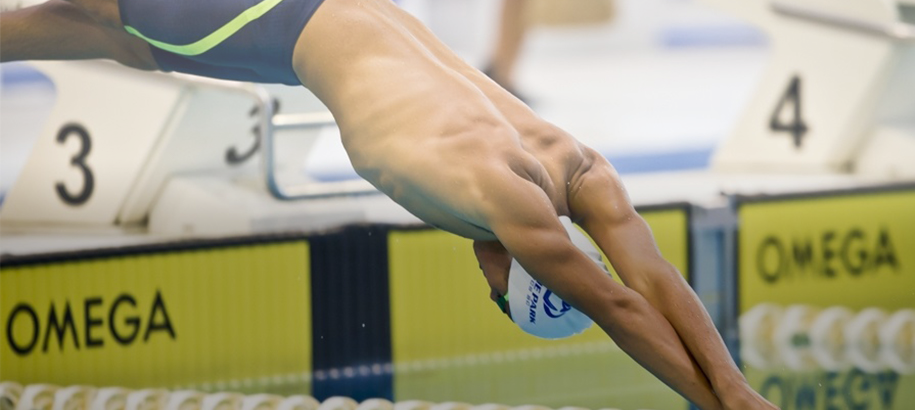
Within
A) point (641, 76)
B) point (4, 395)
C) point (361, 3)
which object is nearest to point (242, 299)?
point (4, 395)

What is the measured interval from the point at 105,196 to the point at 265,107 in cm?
34

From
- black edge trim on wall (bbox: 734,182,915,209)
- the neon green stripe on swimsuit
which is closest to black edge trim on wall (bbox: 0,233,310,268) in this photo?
the neon green stripe on swimsuit

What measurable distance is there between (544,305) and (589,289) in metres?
0.08

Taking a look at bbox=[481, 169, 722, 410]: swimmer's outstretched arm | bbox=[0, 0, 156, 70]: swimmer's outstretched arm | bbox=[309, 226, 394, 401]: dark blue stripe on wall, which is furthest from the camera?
bbox=[309, 226, 394, 401]: dark blue stripe on wall

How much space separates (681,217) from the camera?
2602 mm

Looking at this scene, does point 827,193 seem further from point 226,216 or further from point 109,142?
point 109,142

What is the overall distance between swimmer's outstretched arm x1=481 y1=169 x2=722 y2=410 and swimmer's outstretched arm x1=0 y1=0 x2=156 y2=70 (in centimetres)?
66

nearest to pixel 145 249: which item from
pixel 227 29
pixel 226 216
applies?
pixel 226 216

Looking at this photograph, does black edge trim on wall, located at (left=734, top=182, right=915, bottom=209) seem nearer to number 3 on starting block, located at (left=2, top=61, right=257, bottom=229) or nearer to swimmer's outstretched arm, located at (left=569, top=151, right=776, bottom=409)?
swimmer's outstretched arm, located at (left=569, top=151, right=776, bottom=409)

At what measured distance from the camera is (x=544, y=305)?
5.91 feet

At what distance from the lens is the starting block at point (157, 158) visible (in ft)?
7.72

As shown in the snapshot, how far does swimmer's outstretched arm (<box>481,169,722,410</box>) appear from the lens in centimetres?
176

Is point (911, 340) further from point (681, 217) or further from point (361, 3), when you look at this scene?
point (361, 3)

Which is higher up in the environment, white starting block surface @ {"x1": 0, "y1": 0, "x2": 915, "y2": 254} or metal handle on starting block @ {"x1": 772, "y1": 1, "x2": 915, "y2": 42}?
metal handle on starting block @ {"x1": 772, "y1": 1, "x2": 915, "y2": 42}
